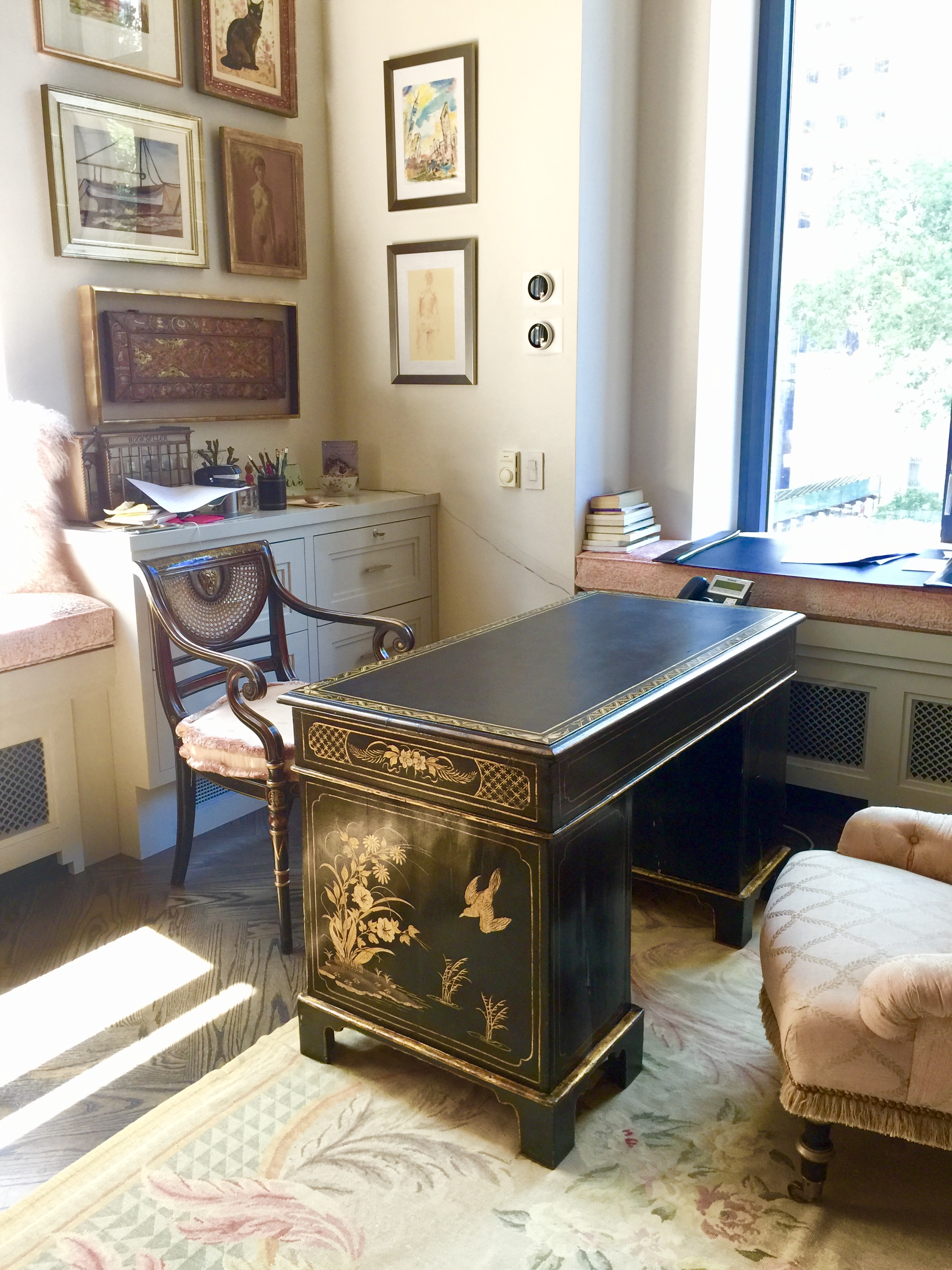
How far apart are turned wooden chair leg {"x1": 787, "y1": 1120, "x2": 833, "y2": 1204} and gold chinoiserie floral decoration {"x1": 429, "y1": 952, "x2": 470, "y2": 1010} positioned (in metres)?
0.58

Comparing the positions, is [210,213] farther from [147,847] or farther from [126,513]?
[147,847]

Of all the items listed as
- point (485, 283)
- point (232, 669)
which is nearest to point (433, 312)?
point (485, 283)

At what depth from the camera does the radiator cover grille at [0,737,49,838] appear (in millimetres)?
2705

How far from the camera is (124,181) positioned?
9.82ft

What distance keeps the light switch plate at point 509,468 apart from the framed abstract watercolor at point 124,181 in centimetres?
108

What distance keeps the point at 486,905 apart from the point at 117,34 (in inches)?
102

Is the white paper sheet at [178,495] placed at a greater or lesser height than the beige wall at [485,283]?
lesser

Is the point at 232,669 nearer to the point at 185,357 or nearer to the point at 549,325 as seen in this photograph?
the point at 185,357

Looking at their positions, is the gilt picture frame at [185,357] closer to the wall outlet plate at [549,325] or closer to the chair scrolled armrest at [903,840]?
the wall outlet plate at [549,325]

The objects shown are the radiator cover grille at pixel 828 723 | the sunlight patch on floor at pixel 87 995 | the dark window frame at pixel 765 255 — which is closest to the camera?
the sunlight patch on floor at pixel 87 995

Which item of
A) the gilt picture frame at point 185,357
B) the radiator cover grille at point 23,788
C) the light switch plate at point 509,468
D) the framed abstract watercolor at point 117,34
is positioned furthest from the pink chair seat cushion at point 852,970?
the framed abstract watercolor at point 117,34

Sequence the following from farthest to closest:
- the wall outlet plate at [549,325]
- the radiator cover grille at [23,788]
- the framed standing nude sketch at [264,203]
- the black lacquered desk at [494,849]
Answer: the framed standing nude sketch at [264,203]
the wall outlet plate at [549,325]
the radiator cover grille at [23,788]
the black lacquered desk at [494,849]

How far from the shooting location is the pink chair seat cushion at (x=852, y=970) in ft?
5.11

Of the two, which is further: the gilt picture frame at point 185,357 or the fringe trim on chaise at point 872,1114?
the gilt picture frame at point 185,357
